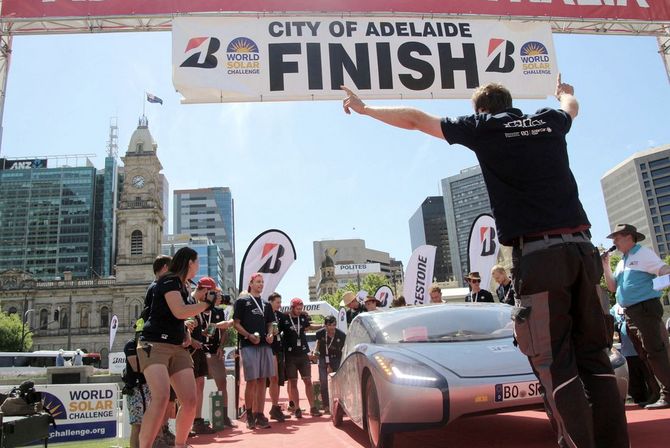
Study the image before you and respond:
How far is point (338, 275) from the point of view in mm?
158625

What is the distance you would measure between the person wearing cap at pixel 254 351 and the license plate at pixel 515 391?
4402mm

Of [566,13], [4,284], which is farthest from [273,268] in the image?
[4,284]

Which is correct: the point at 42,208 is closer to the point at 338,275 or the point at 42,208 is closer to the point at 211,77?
the point at 338,275

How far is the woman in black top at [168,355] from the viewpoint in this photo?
4.29 m

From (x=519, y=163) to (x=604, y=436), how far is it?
1356 mm

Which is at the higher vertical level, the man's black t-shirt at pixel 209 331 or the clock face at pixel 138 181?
the clock face at pixel 138 181

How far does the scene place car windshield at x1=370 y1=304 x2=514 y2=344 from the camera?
480 centimetres

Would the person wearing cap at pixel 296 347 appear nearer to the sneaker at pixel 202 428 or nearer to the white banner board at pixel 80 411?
the sneaker at pixel 202 428

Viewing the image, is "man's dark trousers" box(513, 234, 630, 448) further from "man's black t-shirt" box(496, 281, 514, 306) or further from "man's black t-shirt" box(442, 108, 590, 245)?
"man's black t-shirt" box(496, 281, 514, 306)

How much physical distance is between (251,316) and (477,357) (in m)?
4.38

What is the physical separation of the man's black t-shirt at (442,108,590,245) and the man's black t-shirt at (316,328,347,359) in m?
7.89

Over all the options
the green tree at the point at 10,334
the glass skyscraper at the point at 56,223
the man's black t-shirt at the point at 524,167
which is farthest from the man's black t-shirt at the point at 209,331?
the glass skyscraper at the point at 56,223

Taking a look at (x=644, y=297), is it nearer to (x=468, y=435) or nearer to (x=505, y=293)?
(x=468, y=435)

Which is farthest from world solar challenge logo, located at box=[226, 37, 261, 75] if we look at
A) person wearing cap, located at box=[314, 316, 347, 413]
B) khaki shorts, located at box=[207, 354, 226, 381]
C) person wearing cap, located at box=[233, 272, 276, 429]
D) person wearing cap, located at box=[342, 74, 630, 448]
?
person wearing cap, located at box=[342, 74, 630, 448]
